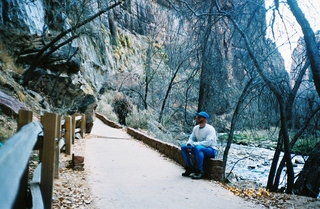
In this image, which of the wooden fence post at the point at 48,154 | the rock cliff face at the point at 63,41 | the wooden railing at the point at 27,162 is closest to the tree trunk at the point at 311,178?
the rock cliff face at the point at 63,41

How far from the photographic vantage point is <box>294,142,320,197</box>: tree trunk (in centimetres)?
647

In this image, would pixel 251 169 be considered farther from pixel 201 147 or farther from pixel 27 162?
pixel 27 162

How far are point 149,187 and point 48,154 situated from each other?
257cm

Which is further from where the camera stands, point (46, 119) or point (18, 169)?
point (46, 119)

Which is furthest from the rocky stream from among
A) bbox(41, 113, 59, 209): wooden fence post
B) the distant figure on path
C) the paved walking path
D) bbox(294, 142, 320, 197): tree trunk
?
bbox(41, 113, 59, 209): wooden fence post

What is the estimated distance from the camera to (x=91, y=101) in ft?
43.0

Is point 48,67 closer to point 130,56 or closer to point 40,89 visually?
point 40,89

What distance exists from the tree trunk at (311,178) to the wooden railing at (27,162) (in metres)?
5.36

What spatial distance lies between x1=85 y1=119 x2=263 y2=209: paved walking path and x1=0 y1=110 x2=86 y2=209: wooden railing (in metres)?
1.05

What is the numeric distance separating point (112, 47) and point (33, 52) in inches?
1045

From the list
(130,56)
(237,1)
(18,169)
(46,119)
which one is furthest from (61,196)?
(130,56)

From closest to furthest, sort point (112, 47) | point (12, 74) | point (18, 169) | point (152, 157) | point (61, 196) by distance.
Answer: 1. point (18, 169)
2. point (61, 196)
3. point (152, 157)
4. point (12, 74)
5. point (112, 47)

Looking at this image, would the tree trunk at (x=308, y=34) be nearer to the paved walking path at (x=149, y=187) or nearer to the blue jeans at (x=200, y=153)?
the blue jeans at (x=200, y=153)

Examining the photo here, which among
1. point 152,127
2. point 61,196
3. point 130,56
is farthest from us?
point 130,56
